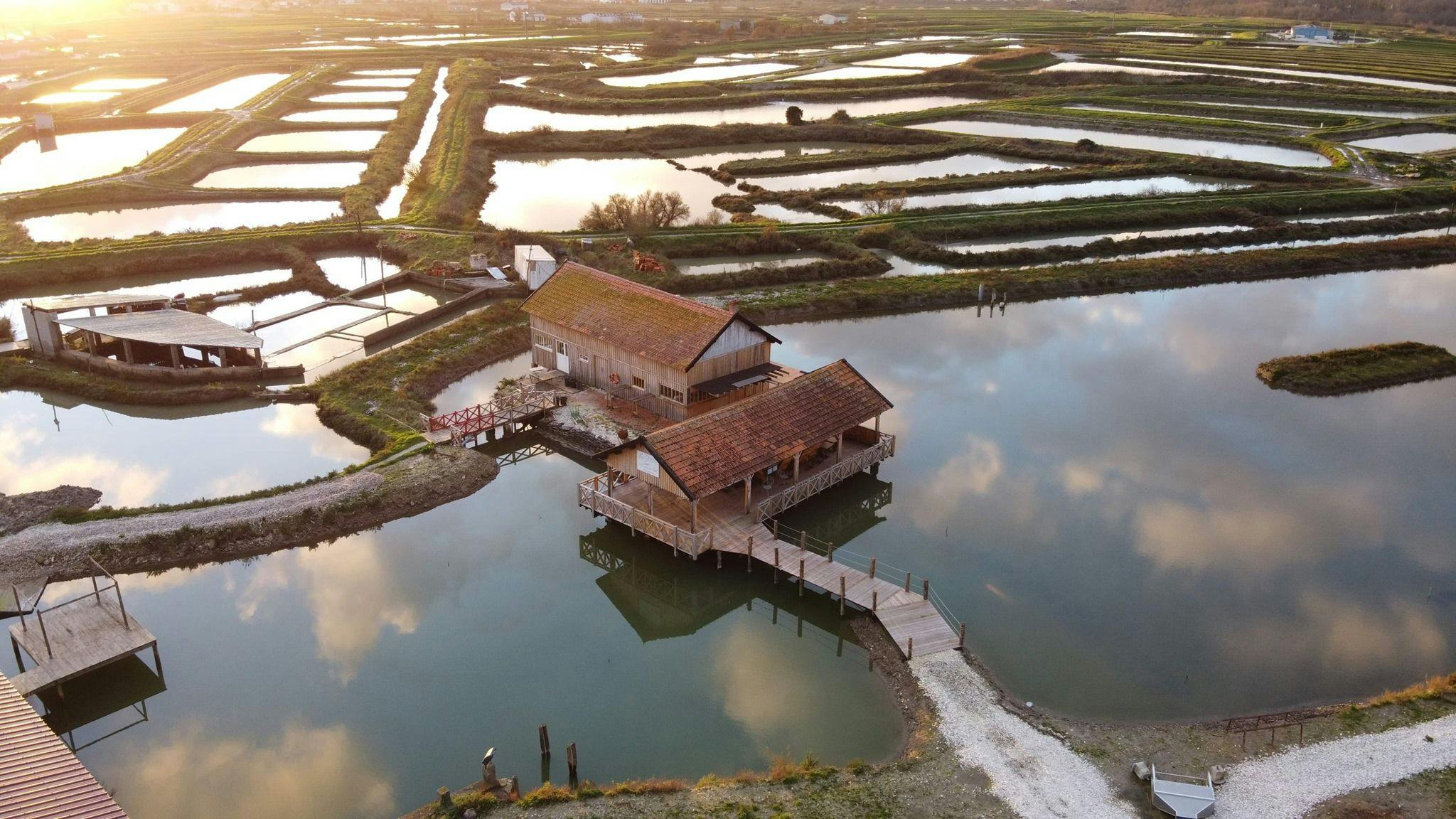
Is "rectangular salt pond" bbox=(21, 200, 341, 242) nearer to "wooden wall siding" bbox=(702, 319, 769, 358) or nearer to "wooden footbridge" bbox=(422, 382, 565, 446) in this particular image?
"wooden footbridge" bbox=(422, 382, 565, 446)

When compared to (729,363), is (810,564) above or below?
below

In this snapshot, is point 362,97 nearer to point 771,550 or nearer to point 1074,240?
point 1074,240

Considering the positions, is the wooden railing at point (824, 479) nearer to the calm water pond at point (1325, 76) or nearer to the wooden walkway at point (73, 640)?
the wooden walkway at point (73, 640)

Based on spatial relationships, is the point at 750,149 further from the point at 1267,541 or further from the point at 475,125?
the point at 1267,541

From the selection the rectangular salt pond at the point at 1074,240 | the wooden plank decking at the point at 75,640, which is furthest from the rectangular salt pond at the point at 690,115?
the wooden plank decking at the point at 75,640

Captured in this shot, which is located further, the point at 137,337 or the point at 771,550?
the point at 137,337

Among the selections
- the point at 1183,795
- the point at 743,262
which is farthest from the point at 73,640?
the point at 743,262

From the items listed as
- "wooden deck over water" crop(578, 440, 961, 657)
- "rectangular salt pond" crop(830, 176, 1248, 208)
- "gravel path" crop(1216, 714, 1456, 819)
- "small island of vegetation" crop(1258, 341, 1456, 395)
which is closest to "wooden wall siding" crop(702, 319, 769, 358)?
"wooden deck over water" crop(578, 440, 961, 657)
